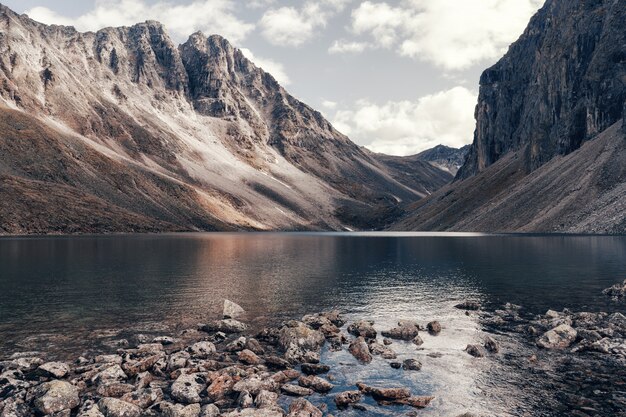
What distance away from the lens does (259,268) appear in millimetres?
67188

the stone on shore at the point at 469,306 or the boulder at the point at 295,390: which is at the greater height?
the stone on shore at the point at 469,306

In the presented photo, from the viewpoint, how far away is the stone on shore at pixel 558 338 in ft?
84.3

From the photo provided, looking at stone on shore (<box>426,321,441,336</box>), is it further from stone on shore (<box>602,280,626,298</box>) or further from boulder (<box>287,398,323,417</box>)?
stone on shore (<box>602,280,626,298</box>)

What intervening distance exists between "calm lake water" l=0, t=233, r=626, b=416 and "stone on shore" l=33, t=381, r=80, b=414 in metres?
6.82

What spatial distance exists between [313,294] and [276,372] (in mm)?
22963

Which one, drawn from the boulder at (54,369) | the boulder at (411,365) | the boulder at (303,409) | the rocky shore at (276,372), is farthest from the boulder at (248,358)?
the boulder at (54,369)

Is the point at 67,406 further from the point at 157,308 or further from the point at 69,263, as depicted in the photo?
the point at 69,263

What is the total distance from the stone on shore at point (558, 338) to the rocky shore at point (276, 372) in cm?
6

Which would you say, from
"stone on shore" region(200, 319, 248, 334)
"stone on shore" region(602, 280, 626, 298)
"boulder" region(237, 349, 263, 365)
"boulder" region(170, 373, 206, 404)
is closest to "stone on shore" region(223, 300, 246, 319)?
"stone on shore" region(200, 319, 248, 334)

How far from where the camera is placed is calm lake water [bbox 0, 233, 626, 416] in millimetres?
25062

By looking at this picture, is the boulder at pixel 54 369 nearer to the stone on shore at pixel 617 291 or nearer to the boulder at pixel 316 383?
the boulder at pixel 316 383

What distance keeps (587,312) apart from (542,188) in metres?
148

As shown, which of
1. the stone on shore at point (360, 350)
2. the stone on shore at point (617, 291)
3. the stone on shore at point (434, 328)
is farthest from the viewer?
the stone on shore at point (617, 291)

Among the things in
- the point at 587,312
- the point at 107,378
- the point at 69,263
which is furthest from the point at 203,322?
the point at 69,263
